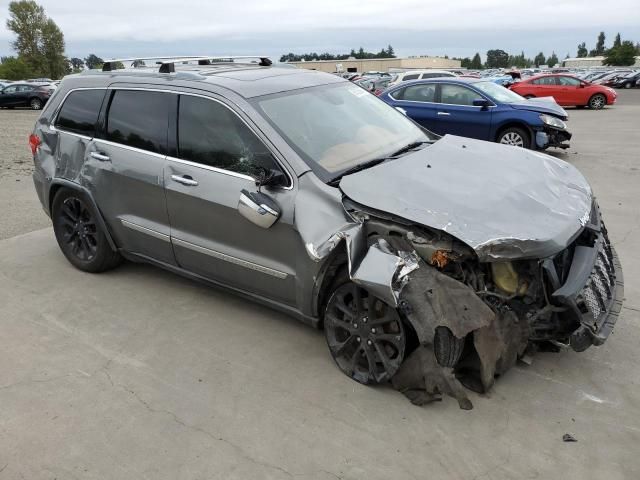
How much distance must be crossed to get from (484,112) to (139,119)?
7700mm

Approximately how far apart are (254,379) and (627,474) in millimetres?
2112

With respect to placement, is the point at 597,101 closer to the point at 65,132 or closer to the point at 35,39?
the point at 65,132

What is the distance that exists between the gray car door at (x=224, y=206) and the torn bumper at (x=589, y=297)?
1.58 meters

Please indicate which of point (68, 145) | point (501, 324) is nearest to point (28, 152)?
point (68, 145)

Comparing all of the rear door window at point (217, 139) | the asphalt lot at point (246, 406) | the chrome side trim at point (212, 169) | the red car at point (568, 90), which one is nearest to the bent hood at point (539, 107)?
the asphalt lot at point (246, 406)

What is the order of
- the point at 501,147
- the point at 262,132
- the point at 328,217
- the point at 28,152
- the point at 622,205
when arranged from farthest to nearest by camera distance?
the point at 28,152
the point at 622,205
the point at 501,147
the point at 262,132
the point at 328,217

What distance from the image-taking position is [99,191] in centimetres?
457

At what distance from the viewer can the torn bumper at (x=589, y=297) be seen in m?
2.90

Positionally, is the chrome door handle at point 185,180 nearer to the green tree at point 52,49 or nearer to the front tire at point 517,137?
the front tire at point 517,137

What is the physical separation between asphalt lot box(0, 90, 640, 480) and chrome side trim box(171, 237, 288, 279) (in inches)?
22.8

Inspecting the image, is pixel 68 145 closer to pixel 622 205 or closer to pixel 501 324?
pixel 501 324

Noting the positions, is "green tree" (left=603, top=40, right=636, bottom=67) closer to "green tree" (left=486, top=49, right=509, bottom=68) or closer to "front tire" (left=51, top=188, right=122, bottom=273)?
"green tree" (left=486, top=49, right=509, bottom=68)

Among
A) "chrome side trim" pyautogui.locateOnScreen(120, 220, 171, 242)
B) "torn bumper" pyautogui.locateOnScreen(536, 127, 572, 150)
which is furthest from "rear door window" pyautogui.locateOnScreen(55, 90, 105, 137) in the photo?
"torn bumper" pyautogui.locateOnScreen(536, 127, 572, 150)

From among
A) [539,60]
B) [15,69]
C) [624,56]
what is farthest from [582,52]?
[15,69]
